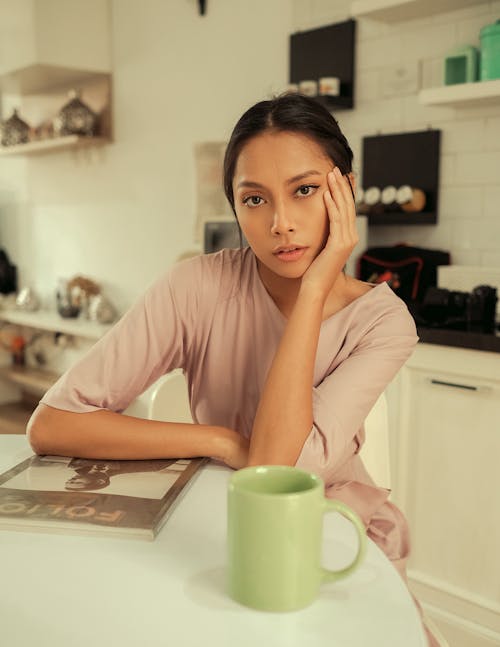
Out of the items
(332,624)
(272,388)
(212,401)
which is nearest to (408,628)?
(332,624)

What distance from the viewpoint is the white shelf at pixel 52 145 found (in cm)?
410

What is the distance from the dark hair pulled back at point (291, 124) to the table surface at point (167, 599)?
667 mm

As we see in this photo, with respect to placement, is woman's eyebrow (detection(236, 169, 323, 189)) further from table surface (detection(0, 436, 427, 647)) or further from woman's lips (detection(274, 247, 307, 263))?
table surface (detection(0, 436, 427, 647))

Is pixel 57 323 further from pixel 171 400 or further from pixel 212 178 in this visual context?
pixel 171 400

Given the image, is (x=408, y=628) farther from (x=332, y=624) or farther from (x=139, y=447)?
(x=139, y=447)

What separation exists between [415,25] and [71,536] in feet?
8.21

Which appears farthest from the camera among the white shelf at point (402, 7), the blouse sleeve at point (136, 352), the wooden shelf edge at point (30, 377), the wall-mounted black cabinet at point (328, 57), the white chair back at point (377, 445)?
the wooden shelf edge at point (30, 377)

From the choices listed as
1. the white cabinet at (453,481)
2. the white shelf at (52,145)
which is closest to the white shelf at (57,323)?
the white shelf at (52,145)

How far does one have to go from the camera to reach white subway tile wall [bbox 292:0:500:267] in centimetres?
251

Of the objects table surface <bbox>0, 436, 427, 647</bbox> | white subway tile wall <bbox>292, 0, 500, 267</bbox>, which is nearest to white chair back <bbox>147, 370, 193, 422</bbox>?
table surface <bbox>0, 436, 427, 647</bbox>

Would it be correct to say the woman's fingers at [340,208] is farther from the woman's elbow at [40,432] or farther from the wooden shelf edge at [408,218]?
the wooden shelf edge at [408,218]

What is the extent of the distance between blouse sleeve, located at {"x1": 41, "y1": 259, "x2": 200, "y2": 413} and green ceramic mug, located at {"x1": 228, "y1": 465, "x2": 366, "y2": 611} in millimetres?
524

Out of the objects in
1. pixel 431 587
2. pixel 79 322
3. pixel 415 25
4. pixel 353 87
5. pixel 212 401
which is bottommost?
pixel 431 587

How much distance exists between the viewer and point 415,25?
104 inches
